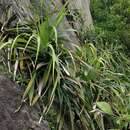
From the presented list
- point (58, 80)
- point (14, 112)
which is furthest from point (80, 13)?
point (14, 112)

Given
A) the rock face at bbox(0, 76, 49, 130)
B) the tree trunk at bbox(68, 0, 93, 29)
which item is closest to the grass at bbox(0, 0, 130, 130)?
the rock face at bbox(0, 76, 49, 130)

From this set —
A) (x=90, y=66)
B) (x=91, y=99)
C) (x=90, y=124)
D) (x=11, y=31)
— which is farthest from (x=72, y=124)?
(x=11, y=31)

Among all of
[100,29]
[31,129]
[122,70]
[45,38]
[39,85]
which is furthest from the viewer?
[100,29]

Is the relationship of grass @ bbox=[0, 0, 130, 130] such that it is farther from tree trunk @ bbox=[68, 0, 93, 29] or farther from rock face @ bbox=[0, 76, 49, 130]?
tree trunk @ bbox=[68, 0, 93, 29]

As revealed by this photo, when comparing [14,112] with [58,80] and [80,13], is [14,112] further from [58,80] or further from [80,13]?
[80,13]

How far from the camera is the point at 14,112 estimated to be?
430 centimetres

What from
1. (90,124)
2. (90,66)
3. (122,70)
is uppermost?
(90,66)

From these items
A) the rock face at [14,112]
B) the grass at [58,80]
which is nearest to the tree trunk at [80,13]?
the grass at [58,80]

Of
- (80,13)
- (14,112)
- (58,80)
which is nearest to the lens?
(14,112)

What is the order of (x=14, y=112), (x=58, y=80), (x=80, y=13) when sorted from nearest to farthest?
(x=14, y=112)
(x=58, y=80)
(x=80, y=13)

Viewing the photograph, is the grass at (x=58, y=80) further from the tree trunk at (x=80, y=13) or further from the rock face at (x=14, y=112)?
the tree trunk at (x=80, y=13)

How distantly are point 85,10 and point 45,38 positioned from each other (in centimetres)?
430

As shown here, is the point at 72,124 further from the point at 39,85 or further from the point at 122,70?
the point at 122,70

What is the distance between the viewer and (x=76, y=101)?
491 centimetres
